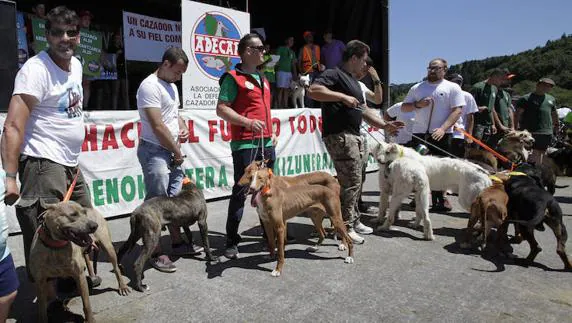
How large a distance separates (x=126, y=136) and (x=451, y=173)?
14.3 ft

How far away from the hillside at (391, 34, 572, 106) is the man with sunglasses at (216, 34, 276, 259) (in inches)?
1229

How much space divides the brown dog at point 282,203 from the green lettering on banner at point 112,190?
253 centimetres

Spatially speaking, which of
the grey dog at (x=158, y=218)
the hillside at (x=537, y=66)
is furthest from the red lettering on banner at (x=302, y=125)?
the hillside at (x=537, y=66)

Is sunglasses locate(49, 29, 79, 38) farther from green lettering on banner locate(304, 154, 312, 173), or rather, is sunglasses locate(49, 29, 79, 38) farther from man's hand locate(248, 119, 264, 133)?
green lettering on banner locate(304, 154, 312, 173)

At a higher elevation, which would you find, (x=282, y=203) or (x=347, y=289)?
(x=282, y=203)

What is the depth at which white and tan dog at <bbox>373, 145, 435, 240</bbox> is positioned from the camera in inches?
188

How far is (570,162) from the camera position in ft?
26.2

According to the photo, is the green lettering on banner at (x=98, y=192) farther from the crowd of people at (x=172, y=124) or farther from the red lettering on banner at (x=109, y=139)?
the crowd of people at (x=172, y=124)

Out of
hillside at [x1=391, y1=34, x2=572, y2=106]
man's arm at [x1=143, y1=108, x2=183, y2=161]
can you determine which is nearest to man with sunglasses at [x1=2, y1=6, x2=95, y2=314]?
man's arm at [x1=143, y1=108, x2=183, y2=161]

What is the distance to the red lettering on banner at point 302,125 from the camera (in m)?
8.13

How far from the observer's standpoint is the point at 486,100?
25.0 feet

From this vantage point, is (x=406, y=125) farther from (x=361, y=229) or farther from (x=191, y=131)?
(x=191, y=131)

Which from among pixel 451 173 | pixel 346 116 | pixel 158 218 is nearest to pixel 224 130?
pixel 346 116

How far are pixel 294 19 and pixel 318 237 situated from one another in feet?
29.2
